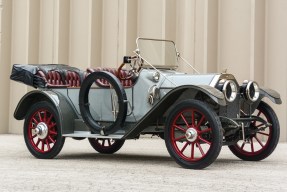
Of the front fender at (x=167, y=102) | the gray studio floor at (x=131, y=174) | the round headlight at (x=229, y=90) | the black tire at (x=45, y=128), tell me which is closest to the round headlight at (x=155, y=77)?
the front fender at (x=167, y=102)

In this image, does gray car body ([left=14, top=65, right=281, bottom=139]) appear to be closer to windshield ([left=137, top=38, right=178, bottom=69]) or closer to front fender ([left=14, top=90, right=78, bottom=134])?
front fender ([left=14, top=90, right=78, bottom=134])

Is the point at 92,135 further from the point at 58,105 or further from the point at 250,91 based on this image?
the point at 250,91

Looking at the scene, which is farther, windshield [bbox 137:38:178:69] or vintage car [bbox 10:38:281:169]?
windshield [bbox 137:38:178:69]

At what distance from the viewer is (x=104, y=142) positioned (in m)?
11.2

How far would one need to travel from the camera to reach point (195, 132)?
27.0ft

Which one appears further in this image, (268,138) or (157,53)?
(157,53)

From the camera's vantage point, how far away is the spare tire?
9133 millimetres

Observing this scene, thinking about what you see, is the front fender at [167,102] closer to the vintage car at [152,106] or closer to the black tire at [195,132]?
the vintage car at [152,106]

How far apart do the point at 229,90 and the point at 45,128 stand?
3040 mm

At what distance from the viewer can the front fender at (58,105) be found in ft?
32.1

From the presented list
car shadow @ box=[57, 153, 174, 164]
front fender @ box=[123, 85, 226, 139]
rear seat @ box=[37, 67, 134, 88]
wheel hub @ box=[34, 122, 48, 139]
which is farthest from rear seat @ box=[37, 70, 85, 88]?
front fender @ box=[123, 85, 226, 139]

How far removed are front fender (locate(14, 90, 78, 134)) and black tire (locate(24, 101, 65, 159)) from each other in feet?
0.26

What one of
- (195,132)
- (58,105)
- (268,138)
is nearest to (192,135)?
(195,132)

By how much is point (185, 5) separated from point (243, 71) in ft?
7.95
